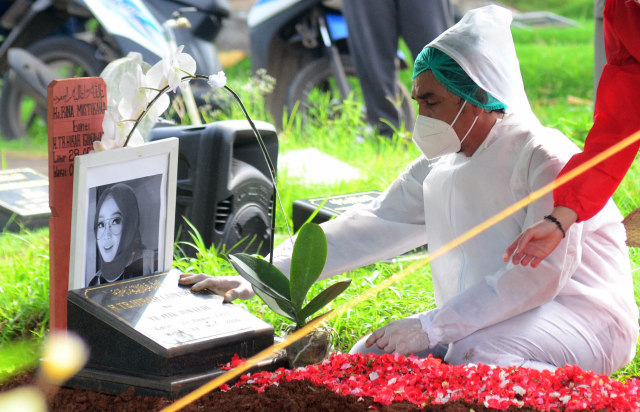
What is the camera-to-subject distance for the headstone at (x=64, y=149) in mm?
2299

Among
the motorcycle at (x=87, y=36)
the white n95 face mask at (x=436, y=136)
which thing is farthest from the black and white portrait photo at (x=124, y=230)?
the motorcycle at (x=87, y=36)

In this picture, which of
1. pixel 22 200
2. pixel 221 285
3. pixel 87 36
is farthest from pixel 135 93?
pixel 87 36

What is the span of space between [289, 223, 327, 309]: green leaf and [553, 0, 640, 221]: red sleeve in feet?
1.96

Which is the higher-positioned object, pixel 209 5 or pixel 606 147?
pixel 209 5

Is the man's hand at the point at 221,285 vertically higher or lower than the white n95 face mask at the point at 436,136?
lower

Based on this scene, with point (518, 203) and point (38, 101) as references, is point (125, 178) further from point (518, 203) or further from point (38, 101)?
point (38, 101)

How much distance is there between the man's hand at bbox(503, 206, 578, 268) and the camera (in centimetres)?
223

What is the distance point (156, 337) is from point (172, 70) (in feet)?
2.23

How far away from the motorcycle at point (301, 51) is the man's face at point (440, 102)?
3.82 meters

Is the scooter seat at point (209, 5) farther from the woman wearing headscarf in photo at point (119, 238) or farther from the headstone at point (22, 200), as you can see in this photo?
the woman wearing headscarf in photo at point (119, 238)

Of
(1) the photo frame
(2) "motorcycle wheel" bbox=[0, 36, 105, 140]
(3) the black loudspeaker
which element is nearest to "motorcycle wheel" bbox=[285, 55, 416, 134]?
(2) "motorcycle wheel" bbox=[0, 36, 105, 140]

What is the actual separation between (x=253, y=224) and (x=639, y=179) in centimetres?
203

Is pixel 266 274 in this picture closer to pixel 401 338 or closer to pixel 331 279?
pixel 401 338

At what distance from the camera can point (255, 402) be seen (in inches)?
76.7
